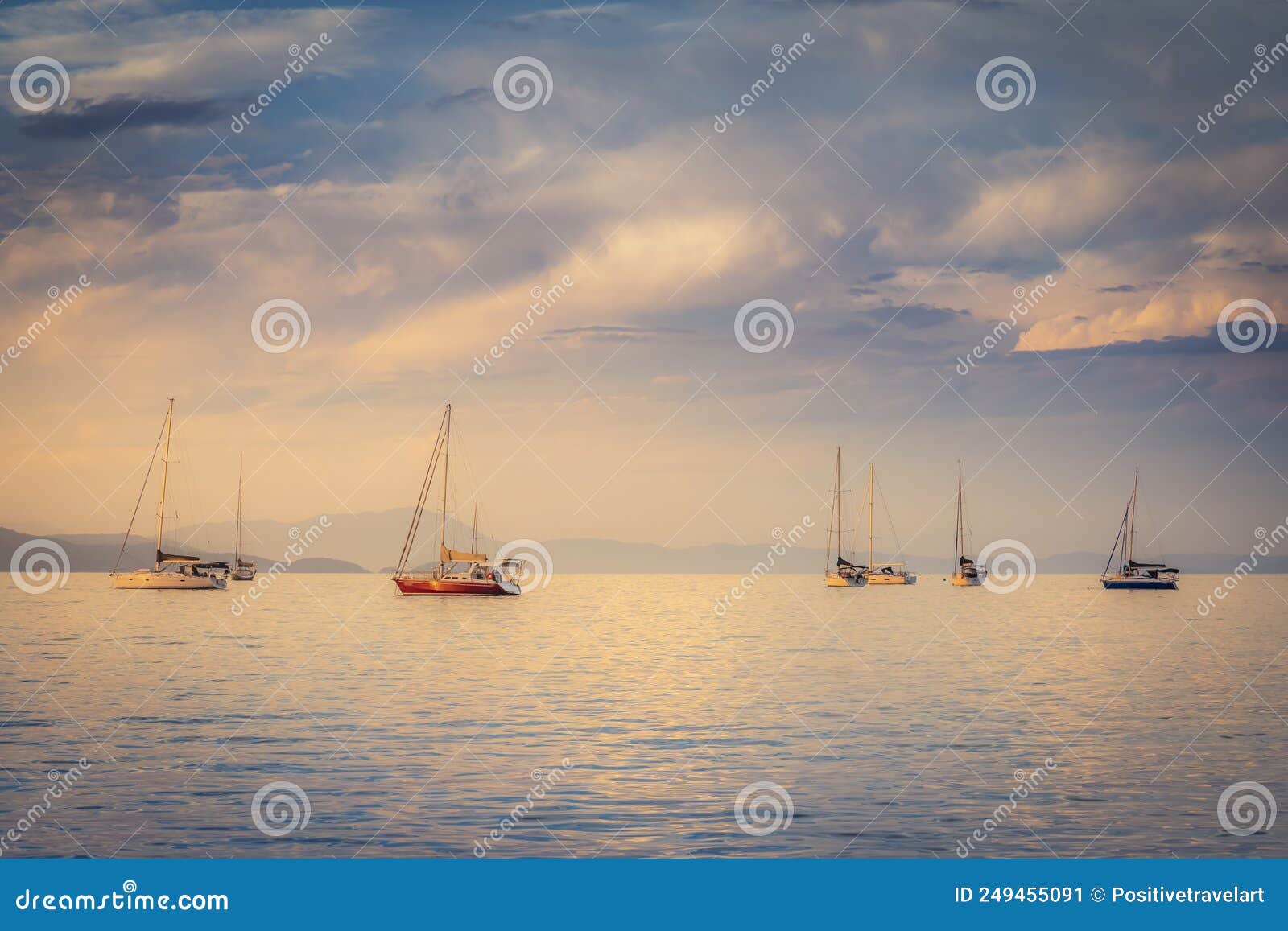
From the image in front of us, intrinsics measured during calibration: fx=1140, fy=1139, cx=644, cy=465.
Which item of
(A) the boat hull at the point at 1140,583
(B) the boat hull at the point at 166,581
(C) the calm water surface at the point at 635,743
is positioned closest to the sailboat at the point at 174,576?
(B) the boat hull at the point at 166,581

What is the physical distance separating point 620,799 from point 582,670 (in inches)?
1154

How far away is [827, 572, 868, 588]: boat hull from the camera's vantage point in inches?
6467

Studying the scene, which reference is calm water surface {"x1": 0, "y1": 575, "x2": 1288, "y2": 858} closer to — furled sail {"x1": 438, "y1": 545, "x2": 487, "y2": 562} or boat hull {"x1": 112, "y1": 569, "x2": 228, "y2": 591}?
furled sail {"x1": 438, "y1": 545, "x2": 487, "y2": 562}

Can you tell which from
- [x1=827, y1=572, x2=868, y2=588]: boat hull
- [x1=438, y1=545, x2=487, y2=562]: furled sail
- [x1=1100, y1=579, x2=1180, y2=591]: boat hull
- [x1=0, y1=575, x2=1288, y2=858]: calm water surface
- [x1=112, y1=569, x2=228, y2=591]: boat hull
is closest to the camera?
[x1=0, y1=575, x2=1288, y2=858]: calm water surface

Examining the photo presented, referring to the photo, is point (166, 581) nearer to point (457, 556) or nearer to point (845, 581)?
point (457, 556)

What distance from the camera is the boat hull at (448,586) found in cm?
11288

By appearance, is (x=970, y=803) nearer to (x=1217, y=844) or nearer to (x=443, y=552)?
(x=1217, y=844)

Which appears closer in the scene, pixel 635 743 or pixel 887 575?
pixel 635 743

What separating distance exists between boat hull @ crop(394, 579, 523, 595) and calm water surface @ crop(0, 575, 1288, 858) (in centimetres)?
3887

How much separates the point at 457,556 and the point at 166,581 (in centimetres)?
4749

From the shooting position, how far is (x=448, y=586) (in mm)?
113000

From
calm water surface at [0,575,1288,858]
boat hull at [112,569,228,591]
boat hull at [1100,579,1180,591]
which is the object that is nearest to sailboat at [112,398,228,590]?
boat hull at [112,569,228,591]

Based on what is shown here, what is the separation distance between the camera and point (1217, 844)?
2072cm

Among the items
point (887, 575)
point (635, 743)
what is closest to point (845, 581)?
point (887, 575)
